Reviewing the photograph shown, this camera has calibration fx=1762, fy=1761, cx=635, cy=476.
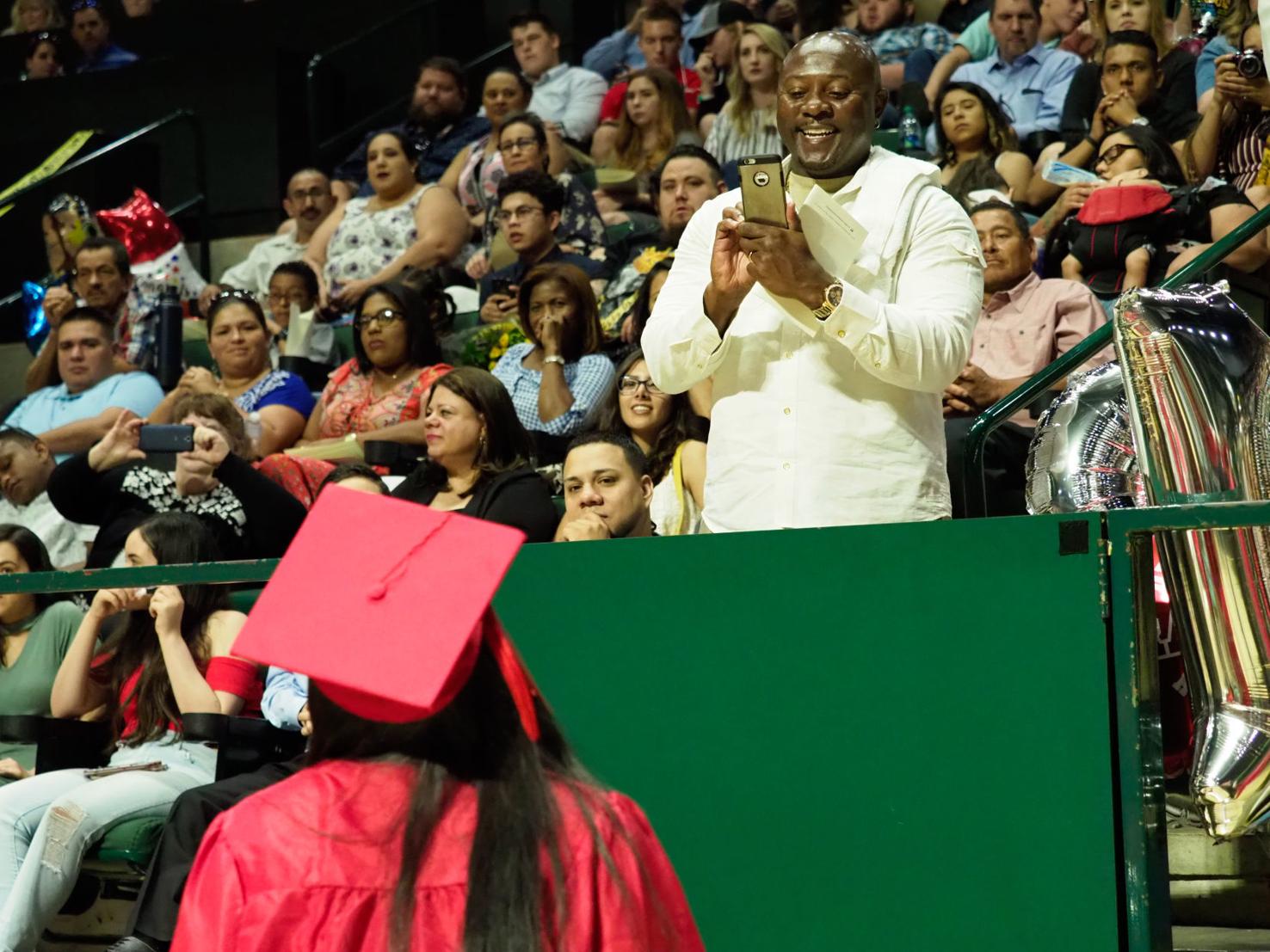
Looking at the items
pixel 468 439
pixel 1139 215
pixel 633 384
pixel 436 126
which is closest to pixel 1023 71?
pixel 1139 215

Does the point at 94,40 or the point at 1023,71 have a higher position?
the point at 94,40

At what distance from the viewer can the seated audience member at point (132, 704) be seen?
3506 millimetres

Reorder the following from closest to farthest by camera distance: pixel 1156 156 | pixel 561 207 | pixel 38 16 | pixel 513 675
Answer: pixel 513 675 < pixel 1156 156 < pixel 561 207 < pixel 38 16

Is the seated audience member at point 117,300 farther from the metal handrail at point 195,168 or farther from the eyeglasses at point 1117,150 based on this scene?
the eyeglasses at point 1117,150

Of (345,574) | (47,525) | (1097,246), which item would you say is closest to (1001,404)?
(1097,246)

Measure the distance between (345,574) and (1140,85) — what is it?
562 centimetres

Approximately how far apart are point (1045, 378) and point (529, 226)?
2929mm

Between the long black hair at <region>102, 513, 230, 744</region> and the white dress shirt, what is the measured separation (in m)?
1.54

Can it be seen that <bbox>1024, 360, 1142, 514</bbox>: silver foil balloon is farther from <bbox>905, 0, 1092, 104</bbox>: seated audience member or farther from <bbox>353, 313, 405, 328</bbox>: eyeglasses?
<bbox>905, 0, 1092, 104</bbox>: seated audience member

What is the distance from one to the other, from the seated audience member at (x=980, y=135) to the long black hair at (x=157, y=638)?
3469mm

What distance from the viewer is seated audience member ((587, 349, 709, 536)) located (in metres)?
4.68

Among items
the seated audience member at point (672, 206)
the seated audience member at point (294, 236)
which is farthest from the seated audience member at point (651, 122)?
the seated audience member at point (294, 236)

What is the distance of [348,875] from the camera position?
4.85ft

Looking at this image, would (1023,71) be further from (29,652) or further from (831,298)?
(831,298)
